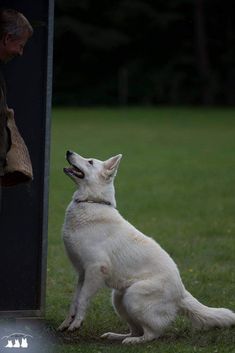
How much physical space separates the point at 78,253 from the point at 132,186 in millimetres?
11747

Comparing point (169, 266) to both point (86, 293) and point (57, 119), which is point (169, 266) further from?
point (57, 119)

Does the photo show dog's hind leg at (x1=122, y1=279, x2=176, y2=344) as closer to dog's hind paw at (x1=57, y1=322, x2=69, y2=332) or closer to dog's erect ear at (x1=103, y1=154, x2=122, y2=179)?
dog's hind paw at (x1=57, y1=322, x2=69, y2=332)

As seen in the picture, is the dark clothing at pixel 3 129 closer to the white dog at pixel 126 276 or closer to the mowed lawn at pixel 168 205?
the white dog at pixel 126 276

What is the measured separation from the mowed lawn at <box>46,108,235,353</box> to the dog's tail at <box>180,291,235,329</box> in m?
0.08

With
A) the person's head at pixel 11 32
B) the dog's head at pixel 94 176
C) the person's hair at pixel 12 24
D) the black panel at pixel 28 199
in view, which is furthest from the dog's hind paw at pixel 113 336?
the person's hair at pixel 12 24

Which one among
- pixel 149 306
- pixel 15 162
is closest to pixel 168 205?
pixel 149 306

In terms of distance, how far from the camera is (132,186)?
19.1 meters

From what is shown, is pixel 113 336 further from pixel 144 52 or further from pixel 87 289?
pixel 144 52

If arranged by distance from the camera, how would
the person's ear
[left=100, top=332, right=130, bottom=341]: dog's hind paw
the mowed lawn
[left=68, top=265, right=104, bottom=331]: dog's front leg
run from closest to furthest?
the person's ear → [left=68, top=265, right=104, bottom=331]: dog's front leg → [left=100, top=332, right=130, bottom=341]: dog's hind paw → the mowed lawn

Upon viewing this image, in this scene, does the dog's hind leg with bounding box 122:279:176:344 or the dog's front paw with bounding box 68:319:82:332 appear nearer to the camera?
the dog's hind leg with bounding box 122:279:176:344

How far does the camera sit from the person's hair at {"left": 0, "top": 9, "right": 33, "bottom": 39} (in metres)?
6.07

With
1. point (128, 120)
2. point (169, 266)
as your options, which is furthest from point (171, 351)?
point (128, 120)

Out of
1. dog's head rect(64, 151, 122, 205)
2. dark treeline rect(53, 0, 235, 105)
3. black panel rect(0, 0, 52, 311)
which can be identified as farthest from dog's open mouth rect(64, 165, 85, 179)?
dark treeline rect(53, 0, 235, 105)

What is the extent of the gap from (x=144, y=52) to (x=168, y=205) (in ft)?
126
